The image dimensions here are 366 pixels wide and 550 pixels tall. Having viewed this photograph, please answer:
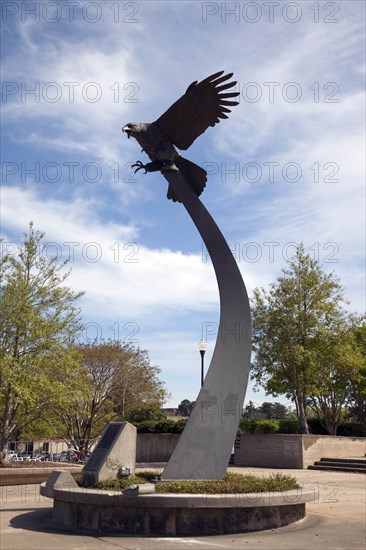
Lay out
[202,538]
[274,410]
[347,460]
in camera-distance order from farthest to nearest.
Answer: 1. [274,410]
2. [347,460]
3. [202,538]

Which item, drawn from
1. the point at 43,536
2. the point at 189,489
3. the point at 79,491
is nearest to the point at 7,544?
the point at 43,536

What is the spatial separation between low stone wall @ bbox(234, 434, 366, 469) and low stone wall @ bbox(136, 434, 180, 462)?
3.55 meters

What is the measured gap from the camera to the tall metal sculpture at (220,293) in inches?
406

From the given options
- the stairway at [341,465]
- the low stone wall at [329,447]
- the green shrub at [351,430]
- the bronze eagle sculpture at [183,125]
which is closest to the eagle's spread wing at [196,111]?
the bronze eagle sculpture at [183,125]

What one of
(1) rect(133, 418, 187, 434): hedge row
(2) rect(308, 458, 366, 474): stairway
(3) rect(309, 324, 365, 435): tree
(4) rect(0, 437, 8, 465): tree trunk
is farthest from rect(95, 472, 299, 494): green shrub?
(1) rect(133, 418, 187, 434): hedge row

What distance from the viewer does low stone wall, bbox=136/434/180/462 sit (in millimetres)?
28984

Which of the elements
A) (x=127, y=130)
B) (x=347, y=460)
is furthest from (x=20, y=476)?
(x=347, y=460)

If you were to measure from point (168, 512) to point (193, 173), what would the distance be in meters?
6.90

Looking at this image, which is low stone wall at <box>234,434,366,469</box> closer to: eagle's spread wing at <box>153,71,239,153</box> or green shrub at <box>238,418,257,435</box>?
green shrub at <box>238,418,257,435</box>

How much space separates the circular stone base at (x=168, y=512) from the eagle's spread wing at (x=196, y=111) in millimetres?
7123

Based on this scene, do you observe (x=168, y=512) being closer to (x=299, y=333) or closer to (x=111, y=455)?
(x=111, y=455)

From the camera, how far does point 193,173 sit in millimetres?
12414

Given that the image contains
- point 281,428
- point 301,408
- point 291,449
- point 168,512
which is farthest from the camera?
point 281,428

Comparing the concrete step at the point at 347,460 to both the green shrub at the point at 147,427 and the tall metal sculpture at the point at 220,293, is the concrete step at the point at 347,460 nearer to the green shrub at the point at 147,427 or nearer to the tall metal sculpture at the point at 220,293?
the green shrub at the point at 147,427
